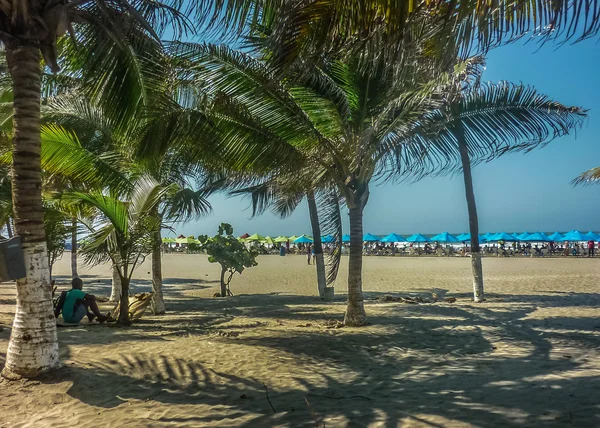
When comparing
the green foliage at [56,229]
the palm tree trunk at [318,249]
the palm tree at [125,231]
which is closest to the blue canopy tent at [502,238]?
the palm tree trunk at [318,249]

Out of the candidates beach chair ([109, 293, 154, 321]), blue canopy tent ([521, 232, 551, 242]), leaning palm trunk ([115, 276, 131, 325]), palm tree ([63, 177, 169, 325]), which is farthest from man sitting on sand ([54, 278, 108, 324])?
blue canopy tent ([521, 232, 551, 242])

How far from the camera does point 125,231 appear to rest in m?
7.54

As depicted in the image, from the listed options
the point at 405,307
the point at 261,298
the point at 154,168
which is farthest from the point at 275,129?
the point at 261,298

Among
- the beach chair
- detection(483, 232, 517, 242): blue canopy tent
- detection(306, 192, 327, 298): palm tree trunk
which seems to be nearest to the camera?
the beach chair

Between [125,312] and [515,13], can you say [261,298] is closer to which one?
[125,312]

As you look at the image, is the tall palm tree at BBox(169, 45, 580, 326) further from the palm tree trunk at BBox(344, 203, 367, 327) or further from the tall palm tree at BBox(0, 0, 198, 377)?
the tall palm tree at BBox(0, 0, 198, 377)

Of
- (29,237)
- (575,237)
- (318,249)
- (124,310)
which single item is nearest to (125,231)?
(124,310)

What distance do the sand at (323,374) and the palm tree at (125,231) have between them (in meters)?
1.11

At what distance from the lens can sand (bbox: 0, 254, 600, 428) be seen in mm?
3727

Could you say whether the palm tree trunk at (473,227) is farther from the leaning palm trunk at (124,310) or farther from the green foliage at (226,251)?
the leaning palm trunk at (124,310)

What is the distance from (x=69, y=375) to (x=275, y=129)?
14.8 feet

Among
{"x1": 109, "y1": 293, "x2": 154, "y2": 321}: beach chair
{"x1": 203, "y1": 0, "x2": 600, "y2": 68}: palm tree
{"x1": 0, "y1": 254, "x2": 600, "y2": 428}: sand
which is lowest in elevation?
{"x1": 0, "y1": 254, "x2": 600, "y2": 428}: sand

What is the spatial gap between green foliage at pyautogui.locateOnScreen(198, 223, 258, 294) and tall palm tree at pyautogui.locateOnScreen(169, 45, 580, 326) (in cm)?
747

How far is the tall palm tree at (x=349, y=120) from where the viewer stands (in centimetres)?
683
